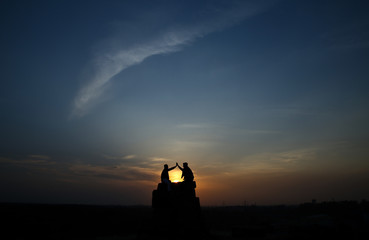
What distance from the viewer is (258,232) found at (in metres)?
17.7

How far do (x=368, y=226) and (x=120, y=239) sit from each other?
17.6 metres

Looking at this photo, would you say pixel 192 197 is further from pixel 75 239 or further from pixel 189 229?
pixel 75 239

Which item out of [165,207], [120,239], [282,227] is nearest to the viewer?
[165,207]

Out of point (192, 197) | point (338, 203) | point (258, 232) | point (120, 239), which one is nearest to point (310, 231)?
point (258, 232)

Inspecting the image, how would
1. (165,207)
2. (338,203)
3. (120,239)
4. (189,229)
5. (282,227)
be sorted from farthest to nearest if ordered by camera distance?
(338,203)
(282,227)
(120,239)
(165,207)
(189,229)

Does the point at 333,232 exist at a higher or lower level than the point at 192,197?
lower

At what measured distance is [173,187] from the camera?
16.4 metres

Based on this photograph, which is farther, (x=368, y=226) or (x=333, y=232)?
(x=368, y=226)

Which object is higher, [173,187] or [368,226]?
[173,187]

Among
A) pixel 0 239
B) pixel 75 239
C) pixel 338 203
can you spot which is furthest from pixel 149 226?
pixel 338 203

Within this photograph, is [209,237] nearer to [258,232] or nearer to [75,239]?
[258,232]

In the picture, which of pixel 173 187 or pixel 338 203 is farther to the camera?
pixel 338 203

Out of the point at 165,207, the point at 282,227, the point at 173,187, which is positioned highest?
the point at 173,187

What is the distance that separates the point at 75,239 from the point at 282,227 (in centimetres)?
1695
